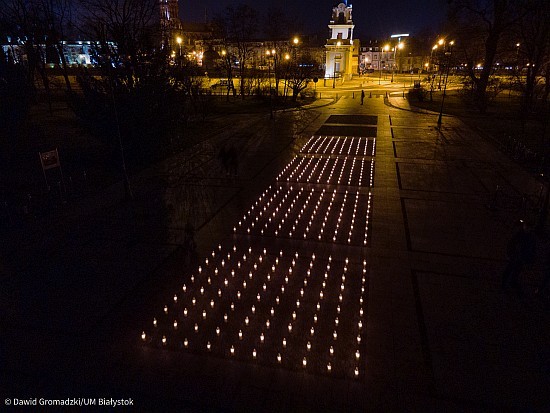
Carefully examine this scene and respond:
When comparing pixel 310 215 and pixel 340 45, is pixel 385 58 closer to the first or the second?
pixel 340 45

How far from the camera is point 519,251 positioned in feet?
26.9

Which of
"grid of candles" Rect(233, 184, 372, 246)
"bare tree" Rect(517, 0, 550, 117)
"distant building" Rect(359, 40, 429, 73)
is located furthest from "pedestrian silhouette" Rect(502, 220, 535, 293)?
"distant building" Rect(359, 40, 429, 73)

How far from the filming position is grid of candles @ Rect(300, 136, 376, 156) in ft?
73.0

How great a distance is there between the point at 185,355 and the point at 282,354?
1.92 metres

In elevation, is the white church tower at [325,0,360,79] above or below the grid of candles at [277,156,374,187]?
above

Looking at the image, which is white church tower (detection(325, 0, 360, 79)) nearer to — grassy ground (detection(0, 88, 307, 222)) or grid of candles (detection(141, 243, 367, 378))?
grassy ground (detection(0, 88, 307, 222))

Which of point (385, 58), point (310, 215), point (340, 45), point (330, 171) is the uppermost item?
point (385, 58)

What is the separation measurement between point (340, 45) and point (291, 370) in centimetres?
8752

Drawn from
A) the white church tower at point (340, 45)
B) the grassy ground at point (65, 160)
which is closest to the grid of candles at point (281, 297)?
the grassy ground at point (65, 160)

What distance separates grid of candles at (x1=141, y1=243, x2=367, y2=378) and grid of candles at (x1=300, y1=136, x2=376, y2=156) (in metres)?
13.0

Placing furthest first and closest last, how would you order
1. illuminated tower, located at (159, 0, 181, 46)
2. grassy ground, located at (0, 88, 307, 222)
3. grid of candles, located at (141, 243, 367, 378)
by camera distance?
illuminated tower, located at (159, 0, 181, 46) → grassy ground, located at (0, 88, 307, 222) → grid of candles, located at (141, 243, 367, 378)

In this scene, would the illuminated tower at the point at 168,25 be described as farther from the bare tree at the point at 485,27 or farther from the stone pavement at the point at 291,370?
the bare tree at the point at 485,27

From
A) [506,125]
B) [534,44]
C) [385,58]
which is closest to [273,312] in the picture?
[506,125]

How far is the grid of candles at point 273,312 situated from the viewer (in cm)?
697
